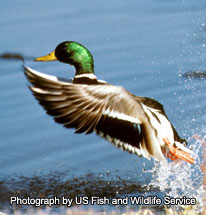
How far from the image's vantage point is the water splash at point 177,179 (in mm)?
5145

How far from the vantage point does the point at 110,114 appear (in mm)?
4457

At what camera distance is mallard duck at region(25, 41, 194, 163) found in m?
4.32

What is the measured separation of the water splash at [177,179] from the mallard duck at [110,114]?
0.29m

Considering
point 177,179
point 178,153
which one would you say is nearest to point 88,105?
point 178,153

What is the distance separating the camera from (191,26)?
28.6ft

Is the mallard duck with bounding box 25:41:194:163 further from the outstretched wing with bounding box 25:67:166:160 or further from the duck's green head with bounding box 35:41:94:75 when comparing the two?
the duck's green head with bounding box 35:41:94:75

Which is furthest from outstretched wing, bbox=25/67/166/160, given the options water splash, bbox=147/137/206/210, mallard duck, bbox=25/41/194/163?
water splash, bbox=147/137/206/210

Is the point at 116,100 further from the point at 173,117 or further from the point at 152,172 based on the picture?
the point at 173,117

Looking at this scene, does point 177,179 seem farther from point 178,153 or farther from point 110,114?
point 110,114

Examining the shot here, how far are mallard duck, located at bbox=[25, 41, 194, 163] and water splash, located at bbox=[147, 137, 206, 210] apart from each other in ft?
0.97

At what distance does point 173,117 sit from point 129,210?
6.60 feet

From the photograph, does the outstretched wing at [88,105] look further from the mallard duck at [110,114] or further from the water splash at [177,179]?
the water splash at [177,179]

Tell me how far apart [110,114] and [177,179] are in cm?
110

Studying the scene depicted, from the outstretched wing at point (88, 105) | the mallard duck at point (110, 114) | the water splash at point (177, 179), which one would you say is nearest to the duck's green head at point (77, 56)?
the mallard duck at point (110, 114)
